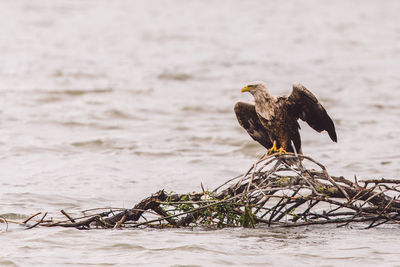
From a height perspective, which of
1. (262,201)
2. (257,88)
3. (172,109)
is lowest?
(262,201)

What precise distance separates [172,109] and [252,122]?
828 centimetres

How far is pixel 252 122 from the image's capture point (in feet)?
23.8

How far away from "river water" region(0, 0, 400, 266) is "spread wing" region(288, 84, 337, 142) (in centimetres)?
84

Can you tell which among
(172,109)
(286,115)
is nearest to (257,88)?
(286,115)

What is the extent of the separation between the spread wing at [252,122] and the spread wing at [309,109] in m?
0.41

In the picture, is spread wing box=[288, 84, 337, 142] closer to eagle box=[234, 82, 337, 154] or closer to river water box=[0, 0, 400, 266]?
eagle box=[234, 82, 337, 154]

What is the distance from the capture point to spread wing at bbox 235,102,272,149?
7.20m

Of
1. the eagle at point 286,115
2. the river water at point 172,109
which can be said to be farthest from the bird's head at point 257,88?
the river water at point 172,109

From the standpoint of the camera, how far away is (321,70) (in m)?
19.7

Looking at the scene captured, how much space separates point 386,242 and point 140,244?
184 cm

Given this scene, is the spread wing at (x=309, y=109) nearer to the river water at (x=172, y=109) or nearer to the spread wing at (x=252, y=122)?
the spread wing at (x=252, y=122)

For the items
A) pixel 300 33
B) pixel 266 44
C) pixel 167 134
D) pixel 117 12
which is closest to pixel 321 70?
pixel 266 44

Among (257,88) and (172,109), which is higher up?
(172,109)

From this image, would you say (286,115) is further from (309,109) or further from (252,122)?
(252,122)
